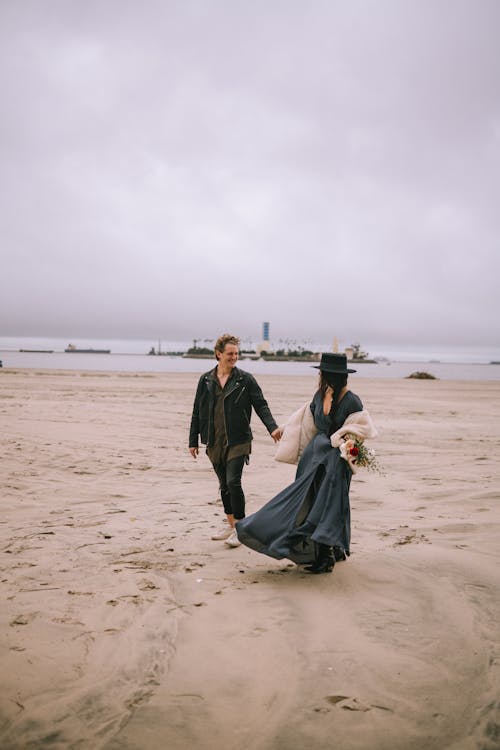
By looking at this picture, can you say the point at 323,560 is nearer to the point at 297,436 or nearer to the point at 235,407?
the point at 297,436

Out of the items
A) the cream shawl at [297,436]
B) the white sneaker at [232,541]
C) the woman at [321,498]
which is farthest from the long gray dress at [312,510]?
the white sneaker at [232,541]

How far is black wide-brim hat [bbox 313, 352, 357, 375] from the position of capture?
15.0 feet

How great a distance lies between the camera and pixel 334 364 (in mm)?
4633

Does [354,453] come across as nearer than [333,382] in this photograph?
Yes

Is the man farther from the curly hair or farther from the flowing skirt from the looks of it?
the flowing skirt

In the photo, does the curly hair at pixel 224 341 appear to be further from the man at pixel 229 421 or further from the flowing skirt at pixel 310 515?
the flowing skirt at pixel 310 515

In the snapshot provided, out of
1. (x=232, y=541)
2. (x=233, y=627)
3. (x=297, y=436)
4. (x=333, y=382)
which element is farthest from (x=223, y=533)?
(x=333, y=382)

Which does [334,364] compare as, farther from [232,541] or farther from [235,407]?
[232,541]

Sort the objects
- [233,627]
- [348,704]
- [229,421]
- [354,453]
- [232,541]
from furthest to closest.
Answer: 1. [229,421]
2. [232,541]
3. [354,453]
4. [233,627]
5. [348,704]

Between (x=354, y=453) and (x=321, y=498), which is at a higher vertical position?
(x=354, y=453)

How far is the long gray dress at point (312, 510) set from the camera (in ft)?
14.4

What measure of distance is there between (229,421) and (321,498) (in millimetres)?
1584

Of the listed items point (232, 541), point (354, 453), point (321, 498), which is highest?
point (354, 453)

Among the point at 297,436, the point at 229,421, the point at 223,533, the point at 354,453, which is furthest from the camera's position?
the point at 223,533
